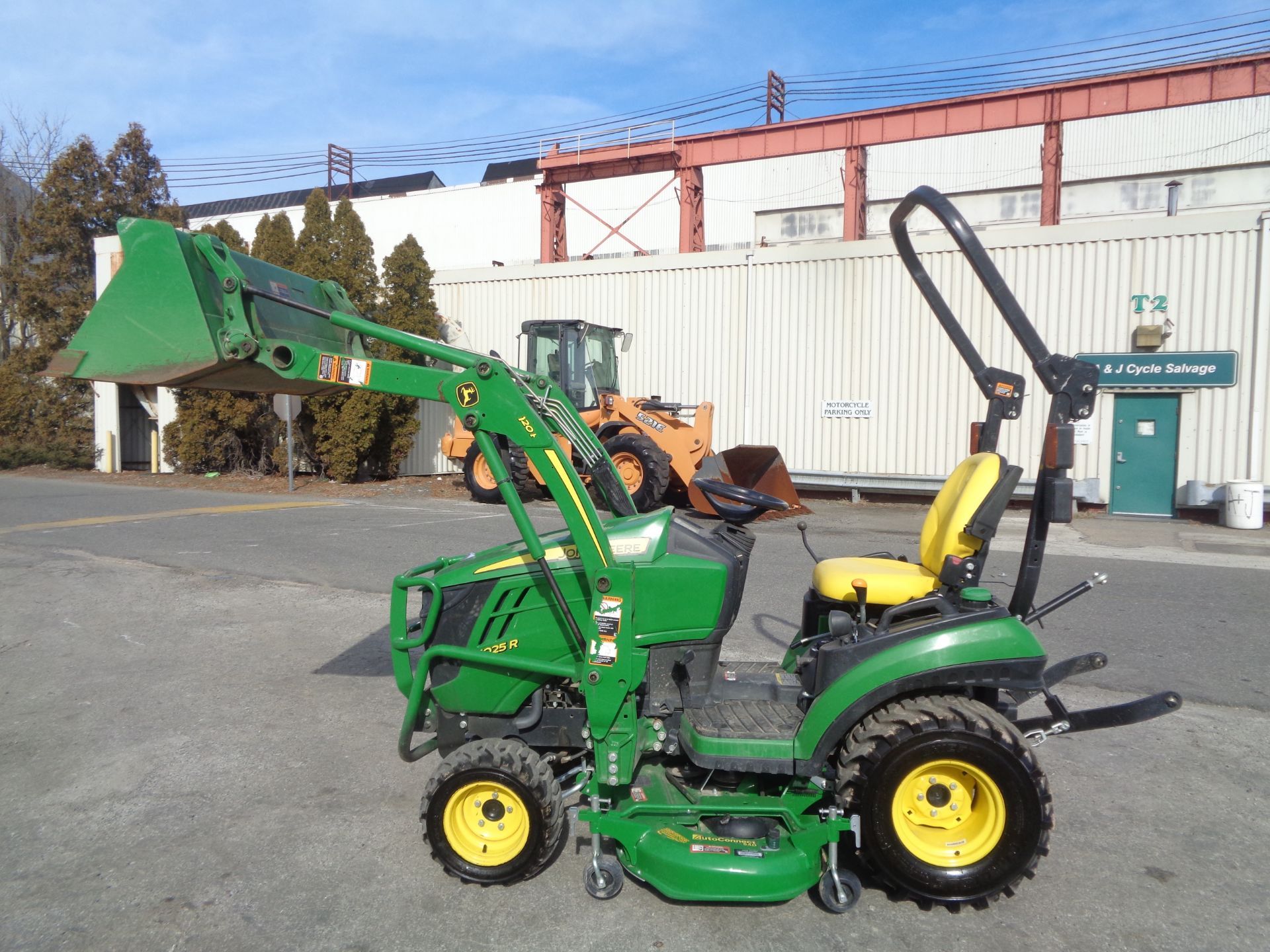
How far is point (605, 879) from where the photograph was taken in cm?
296

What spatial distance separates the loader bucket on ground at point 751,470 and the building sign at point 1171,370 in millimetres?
5765

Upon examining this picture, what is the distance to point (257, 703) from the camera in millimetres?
5016

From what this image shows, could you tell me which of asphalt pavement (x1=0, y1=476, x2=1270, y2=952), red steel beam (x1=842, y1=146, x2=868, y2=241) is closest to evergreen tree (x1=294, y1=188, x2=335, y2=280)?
asphalt pavement (x1=0, y1=476, x2=1270, y2=952)

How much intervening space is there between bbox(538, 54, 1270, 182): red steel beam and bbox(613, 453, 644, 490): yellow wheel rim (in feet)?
49.6

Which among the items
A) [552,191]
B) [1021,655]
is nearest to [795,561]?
[1021,655]

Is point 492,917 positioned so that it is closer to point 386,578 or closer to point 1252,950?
point 1252,950

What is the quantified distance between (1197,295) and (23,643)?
16141mm

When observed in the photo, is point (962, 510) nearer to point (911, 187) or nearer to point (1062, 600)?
point (1062, 600)

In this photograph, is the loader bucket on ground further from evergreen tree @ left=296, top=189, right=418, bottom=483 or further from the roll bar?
evergreen tree @ left=296, top=189, right=418, bottom=483

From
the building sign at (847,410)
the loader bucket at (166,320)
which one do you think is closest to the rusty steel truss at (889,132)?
the building sign at (847,410)

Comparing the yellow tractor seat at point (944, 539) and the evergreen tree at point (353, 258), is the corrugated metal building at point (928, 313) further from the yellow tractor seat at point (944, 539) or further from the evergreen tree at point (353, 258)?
the yellow tractor seat at point (944, 539)

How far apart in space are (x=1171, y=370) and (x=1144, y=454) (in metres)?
1.42

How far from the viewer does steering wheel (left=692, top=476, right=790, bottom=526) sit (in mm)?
3355

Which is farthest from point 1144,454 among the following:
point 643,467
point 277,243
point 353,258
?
point 277,243
